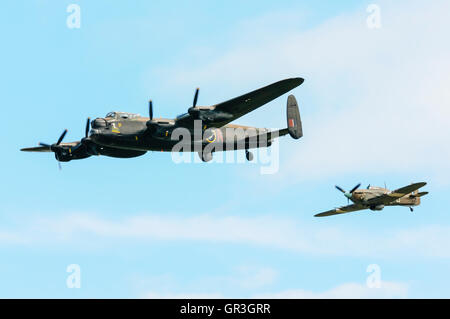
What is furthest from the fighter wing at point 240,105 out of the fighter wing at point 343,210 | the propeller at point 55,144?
the fighter wing at point 343,210

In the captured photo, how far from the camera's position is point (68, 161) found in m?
48.8

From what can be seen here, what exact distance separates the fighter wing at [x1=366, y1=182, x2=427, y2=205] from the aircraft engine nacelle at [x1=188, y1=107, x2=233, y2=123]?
19.6 metres

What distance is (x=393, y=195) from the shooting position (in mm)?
55156

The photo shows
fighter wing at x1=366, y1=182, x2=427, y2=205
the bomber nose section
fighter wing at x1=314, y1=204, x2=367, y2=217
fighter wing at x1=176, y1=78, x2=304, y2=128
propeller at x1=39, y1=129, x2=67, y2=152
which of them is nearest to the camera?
fighter wing at x1=176, y1=78, x2=304, y2=128

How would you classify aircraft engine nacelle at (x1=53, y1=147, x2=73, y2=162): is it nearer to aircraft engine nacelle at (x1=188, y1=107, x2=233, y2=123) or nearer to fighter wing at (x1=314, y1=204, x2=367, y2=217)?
aircraft engine nacelle at (x1=188, y1=107, x2=233, y2=123)

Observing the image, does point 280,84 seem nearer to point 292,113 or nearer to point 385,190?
point 292,113

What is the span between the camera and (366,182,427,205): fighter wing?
52.8m

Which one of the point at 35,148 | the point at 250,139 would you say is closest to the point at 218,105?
the point at 250,139

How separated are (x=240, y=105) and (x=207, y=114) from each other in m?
2.30

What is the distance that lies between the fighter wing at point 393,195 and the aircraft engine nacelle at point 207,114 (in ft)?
64.2

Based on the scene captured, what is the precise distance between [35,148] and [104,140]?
12.1m

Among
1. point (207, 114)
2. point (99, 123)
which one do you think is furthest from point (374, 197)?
point (99, 123)

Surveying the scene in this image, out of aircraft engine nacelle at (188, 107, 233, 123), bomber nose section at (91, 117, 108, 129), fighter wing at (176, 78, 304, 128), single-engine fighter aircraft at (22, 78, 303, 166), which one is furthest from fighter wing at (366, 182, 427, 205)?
bomber nose section at (91, 117, 108, 129)

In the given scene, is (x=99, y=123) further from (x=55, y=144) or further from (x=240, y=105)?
(x=240, y=105)
